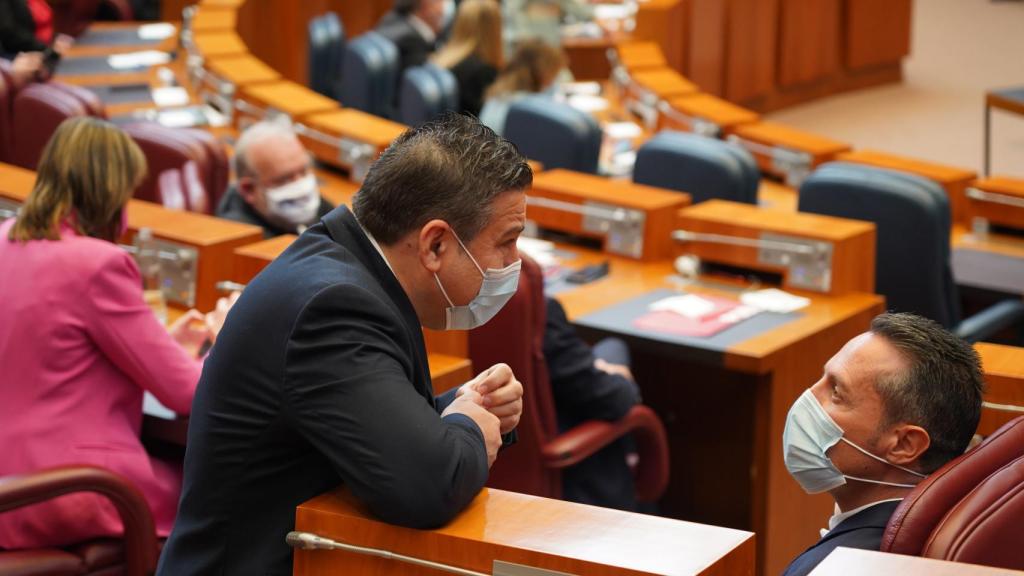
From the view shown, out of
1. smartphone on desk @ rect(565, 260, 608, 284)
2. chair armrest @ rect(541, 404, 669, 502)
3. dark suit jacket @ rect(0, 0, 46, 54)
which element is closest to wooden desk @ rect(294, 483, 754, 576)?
chair armrest @ rect(541, 404, 669, 502)

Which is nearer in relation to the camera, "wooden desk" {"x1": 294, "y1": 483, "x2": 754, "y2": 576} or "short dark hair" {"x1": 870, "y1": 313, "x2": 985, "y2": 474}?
"wooden desk" {"x1": 294, "y1": 483, "x2": 754, "y2": 576}

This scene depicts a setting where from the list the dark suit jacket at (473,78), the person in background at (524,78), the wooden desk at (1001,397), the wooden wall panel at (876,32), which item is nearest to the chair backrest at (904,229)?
the wooden desk at (1001,397)

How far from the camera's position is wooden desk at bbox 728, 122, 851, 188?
209 inches

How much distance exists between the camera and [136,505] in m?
2.39

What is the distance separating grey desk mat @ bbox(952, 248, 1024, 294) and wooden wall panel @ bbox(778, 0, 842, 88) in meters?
4.85

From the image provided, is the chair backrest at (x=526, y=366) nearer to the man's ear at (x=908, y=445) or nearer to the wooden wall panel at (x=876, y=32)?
the man's ear at (x=908, y=445)

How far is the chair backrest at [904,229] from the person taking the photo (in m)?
3.83

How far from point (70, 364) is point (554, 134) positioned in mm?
2808

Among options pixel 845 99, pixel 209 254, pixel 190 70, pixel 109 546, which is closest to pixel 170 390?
pixel 109 546

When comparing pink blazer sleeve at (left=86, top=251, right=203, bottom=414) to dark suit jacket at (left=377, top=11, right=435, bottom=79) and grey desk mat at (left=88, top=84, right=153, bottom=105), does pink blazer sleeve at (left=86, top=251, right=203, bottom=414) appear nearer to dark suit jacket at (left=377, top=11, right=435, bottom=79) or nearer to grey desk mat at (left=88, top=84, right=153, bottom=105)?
grey desk mat at (left=88, top=84, right=153, bottom=105)

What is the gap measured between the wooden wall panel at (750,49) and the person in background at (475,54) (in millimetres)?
2204

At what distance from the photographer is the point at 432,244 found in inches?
61.4

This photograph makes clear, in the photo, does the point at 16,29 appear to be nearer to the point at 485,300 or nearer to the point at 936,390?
the point at 485,300

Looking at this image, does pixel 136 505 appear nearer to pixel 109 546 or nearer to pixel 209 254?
pixel 109 546
